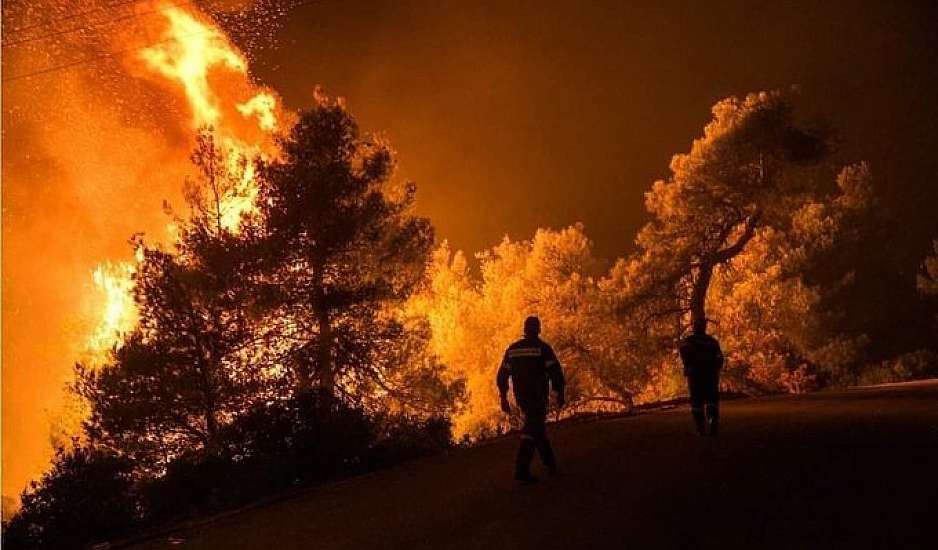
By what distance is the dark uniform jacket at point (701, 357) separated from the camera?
41.4 feet

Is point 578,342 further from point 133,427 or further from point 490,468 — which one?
point 490,468

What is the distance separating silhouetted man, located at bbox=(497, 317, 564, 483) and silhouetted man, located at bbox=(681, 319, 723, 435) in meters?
3.64

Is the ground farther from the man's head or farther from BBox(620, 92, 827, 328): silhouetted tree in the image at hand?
BBox(620, 92, 827, 328): silhouetted tree

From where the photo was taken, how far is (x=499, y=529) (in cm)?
717

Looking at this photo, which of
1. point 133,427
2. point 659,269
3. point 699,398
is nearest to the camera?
point 699,398

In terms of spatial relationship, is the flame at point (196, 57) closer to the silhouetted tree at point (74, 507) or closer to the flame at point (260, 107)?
the flame at point (260, 107)

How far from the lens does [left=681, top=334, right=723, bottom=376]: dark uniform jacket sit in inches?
497

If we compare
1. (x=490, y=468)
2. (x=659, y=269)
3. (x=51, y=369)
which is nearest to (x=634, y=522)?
(x=490, y=468)

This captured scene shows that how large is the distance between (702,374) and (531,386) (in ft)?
14.4

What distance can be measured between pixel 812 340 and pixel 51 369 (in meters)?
113

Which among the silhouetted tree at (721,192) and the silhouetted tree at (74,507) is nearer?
the silhouetted tree at (74,507)

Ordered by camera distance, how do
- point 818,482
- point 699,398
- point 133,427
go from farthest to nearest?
point 133,427, point 699,398, point 818,482

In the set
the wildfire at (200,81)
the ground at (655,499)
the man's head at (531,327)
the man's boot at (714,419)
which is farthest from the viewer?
the wildfire at (200,81)

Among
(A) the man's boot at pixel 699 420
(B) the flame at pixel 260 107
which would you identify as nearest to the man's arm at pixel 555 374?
(A) the man's boot at pixel 699 420
